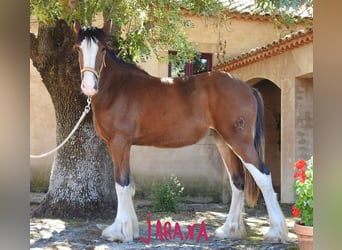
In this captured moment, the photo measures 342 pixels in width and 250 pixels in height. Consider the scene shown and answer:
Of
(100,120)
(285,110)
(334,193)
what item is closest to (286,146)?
(285,110)

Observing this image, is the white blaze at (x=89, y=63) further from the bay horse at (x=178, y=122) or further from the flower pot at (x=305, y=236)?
the flower pot at (x=305, y=236)

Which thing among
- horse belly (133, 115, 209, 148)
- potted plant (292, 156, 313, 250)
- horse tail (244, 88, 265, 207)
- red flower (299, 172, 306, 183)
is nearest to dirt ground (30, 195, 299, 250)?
horse tail (244, 88, 265, 207)

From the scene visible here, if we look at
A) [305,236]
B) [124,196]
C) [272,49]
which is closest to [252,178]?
[305,236]

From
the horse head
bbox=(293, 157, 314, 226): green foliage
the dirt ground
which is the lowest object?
the dirt ground

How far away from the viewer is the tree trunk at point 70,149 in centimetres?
607

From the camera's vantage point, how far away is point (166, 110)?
191 inches

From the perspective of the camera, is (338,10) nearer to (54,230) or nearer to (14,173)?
(14,173)

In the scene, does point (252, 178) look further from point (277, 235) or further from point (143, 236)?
point (143, 236)

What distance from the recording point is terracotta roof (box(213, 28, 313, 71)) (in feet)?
23.0

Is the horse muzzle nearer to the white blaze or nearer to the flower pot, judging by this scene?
the white blaze

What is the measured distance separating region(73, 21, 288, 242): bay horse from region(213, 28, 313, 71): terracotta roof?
2664 millimetres

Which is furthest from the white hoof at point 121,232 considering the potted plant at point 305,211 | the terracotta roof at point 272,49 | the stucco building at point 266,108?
the terracotta roof at point 272,49

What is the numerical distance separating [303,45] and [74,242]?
4.93m

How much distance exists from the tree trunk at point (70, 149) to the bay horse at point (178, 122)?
1437 millimetres
